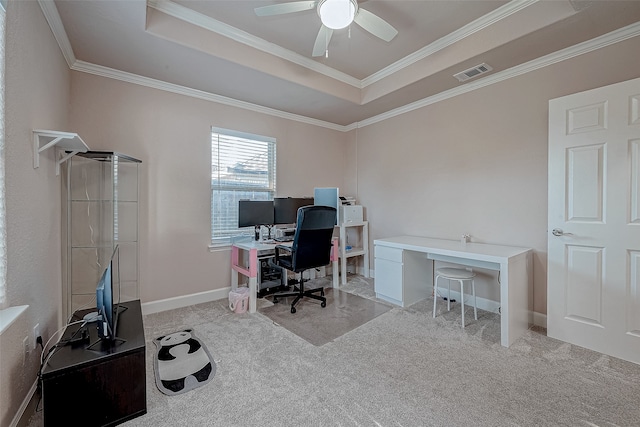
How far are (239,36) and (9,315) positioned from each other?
8.72 feet

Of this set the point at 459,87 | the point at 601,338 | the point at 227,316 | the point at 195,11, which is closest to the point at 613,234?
the point at 601,338

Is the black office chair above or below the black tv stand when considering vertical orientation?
above

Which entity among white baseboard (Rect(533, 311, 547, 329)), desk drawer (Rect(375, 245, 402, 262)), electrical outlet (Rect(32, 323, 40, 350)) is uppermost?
desk drawer (Rect(375, 245, 402, 262))

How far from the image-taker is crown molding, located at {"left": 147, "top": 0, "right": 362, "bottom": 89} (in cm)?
226

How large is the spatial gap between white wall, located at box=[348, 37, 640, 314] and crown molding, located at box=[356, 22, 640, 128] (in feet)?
0.16

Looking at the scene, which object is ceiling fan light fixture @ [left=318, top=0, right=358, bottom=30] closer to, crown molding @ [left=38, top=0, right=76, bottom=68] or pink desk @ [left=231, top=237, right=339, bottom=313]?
crown molding @ [left=38, top=0, right=76, bottom=68]

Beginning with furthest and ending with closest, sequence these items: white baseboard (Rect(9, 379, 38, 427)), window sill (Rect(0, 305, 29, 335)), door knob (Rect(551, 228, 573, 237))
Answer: door knob (Rect(551, 228, 573, 237))
white baseboard (Rect(9, 379, 38, 427))
window sill (Rect(0, 305, 29, 335))

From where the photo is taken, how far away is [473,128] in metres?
3.20

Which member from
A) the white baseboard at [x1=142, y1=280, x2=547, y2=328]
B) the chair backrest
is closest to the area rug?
the chair backrest

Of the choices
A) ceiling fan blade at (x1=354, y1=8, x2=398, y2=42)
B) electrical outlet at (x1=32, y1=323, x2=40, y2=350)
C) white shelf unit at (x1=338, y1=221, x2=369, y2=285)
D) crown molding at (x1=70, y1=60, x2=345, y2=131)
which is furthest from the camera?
white shelf unit at (x1=338, y1=221, x2=369, y2=285)

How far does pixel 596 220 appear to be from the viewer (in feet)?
7.28

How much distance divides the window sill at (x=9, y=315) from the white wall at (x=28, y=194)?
0.05 metres

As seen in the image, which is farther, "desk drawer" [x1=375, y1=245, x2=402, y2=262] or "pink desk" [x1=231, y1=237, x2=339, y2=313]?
"desk drawer" [x1=375, y1=245, x2=402, y2=262]

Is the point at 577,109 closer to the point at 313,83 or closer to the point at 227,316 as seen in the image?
the point at 313,83
